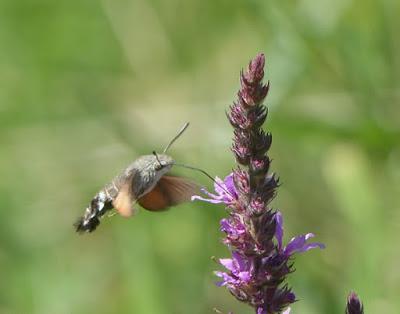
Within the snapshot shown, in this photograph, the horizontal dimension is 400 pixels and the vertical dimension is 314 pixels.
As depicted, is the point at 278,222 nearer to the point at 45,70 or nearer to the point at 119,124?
the point at 119,124

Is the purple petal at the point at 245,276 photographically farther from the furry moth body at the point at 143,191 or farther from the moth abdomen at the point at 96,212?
the moth abdomen at the point at 96,212

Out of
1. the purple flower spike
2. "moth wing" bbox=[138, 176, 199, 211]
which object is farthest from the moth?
the purple flower spike

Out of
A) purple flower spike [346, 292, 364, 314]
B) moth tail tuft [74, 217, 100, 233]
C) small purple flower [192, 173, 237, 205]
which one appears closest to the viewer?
purple flower spike [346, 292, 364, 314]

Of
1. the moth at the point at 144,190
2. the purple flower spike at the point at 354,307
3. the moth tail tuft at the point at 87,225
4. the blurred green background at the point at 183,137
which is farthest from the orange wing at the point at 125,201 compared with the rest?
the blurred green background at the point at 183,137

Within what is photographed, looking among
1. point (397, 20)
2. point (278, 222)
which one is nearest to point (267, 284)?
point (278, 222)

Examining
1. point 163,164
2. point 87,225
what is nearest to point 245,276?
point 163,164

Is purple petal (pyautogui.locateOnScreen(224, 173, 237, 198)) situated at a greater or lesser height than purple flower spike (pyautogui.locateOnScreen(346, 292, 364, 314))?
greater

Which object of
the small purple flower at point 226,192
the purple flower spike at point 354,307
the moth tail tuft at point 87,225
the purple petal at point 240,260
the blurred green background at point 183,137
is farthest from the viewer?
the blurred green background at point 183,137

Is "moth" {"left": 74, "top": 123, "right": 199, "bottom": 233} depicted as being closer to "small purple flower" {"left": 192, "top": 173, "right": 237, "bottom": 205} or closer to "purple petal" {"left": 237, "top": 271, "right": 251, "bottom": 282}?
"small purple flower" {"left": 192, "top": 173, "right": 237, "bottom": 205}
